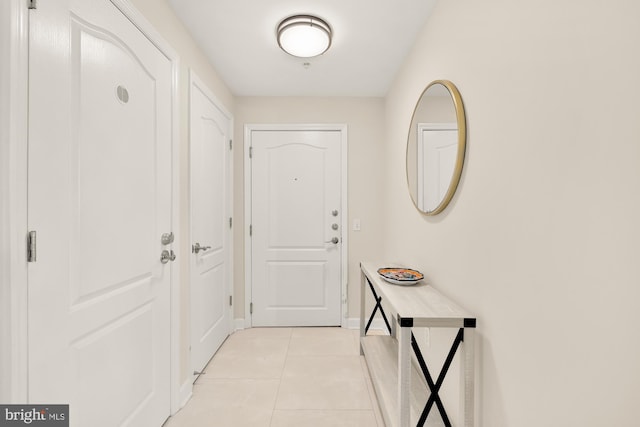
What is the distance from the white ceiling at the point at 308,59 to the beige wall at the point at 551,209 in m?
0.61

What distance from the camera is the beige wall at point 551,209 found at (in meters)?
0.68

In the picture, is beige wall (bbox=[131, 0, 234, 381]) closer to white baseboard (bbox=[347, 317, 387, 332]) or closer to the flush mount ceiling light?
the flush mount ceiling light

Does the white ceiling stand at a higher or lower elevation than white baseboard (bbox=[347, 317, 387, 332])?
higher

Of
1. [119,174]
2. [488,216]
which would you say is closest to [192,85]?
[119,174]

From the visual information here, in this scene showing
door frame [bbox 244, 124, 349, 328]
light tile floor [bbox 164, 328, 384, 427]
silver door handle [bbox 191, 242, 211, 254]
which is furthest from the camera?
door frame [bbox 244, 124, 349, 328]

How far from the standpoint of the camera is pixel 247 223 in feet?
10.6

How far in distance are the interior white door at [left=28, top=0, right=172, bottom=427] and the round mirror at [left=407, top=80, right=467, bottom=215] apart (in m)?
1.49

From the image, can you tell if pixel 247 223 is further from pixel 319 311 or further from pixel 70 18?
pixel 70 18

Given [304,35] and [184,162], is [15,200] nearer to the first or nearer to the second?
[184,162]

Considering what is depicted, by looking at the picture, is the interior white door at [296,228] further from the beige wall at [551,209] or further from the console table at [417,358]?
the beige wall at [551,209]

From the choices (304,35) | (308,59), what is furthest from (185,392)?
(308,59)

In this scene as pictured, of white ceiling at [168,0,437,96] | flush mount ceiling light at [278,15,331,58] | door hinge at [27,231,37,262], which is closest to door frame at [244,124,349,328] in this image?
white ceiling at [168,0,437,96]

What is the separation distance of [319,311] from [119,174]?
2.41 metres

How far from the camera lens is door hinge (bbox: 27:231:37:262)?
0.92 metres
